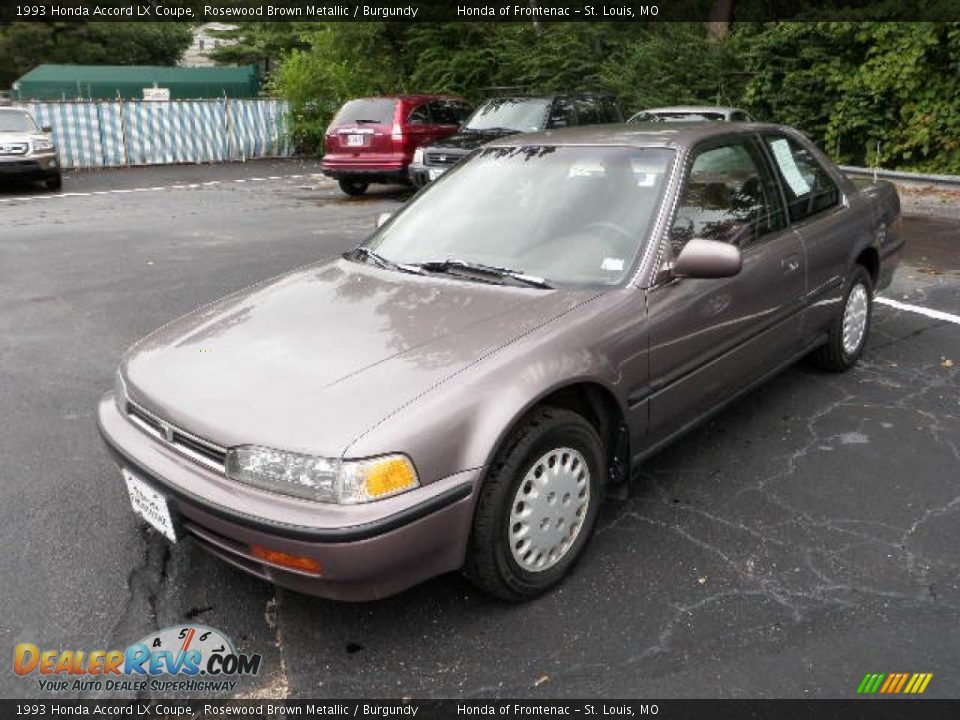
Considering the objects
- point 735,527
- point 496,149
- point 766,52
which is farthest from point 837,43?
point 735,527

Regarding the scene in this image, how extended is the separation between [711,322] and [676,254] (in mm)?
353

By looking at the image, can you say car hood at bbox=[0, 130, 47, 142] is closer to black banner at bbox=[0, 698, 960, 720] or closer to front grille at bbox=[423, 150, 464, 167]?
front grille at bbox=[423, 150, 464, 167]

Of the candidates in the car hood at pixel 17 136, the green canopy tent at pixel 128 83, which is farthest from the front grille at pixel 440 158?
the green canopy tent at pixel 128 83

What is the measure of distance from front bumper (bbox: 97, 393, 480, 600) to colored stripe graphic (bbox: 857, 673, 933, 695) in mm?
1251

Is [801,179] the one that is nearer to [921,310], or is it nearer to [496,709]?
[921,310]

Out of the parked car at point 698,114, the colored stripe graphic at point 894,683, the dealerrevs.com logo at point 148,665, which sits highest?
the parked car at point 698,114

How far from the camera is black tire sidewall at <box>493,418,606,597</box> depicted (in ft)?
8.76

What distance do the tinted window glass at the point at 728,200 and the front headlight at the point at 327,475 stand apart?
1.62 m

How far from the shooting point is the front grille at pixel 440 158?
39.2 ft

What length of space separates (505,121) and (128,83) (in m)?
24.8

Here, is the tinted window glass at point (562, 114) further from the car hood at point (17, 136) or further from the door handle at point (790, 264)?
the car hood at point (17, 136)

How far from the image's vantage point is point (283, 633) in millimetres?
2740

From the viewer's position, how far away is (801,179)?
4.35m

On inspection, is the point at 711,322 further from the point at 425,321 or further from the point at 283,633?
the point at 283,633
